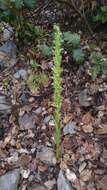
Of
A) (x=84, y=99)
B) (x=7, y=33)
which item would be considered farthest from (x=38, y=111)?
(x=7, y=33)

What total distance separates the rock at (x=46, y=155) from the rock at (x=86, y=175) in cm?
32

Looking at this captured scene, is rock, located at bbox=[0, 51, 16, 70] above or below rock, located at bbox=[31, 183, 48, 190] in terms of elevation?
above

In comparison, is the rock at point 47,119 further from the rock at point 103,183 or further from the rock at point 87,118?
the rock at point 103,183

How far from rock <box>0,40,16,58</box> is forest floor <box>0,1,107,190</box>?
3 centimetres

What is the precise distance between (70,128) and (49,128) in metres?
0.23

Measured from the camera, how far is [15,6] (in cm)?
477

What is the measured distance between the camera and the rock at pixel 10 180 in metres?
3.80

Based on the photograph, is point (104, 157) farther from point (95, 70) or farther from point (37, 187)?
point (95, 70)

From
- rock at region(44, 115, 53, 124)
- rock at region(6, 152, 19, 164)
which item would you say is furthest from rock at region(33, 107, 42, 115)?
rock at region(6, 152, 19, 164)

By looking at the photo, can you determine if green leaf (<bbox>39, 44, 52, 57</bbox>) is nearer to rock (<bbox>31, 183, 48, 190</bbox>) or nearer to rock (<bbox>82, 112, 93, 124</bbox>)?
rock (<bbox>82, 112, 93, 124</bbox>)

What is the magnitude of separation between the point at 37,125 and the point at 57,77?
1.19 metres

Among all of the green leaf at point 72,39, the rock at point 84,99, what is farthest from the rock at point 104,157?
the green leaf at point 72,39

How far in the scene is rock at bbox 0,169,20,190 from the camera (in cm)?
380

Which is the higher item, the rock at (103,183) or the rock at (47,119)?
the rock at (47,119)
